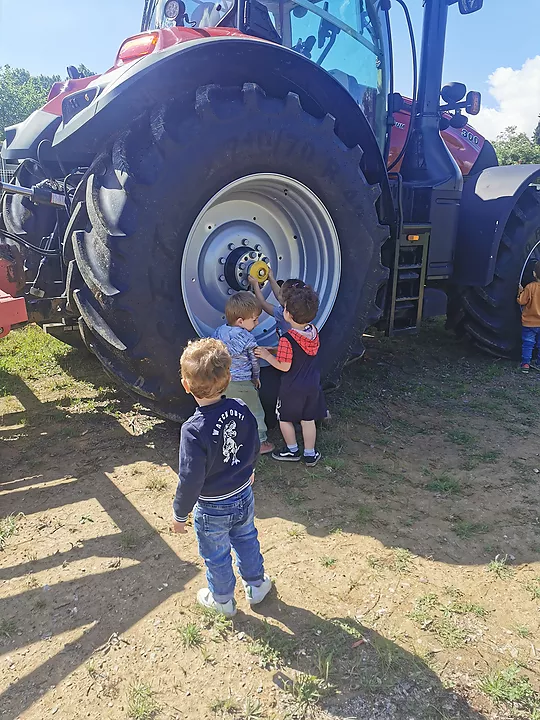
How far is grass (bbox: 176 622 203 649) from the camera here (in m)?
1.88

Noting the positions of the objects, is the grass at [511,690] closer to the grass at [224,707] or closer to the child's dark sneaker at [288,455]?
the grass at [224,707]

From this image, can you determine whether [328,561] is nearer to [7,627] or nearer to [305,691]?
[305,691]

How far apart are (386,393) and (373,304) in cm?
91

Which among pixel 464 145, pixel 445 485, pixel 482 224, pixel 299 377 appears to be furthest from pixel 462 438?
pixel 464 145

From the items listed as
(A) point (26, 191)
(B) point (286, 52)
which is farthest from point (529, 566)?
(A) point (26, 191)

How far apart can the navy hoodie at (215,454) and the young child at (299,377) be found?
1.02m

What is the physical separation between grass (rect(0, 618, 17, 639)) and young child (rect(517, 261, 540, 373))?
14.1ft

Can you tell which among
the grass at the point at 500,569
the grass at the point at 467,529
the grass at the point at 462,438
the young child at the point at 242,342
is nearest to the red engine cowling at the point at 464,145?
the grass at the point at 462,438

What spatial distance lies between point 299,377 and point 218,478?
123cm

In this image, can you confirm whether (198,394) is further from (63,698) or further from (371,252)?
(371,252)

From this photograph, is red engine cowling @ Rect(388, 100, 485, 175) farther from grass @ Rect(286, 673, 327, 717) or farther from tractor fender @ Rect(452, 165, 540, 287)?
grass @ Rect(286, 673, 327, 717)

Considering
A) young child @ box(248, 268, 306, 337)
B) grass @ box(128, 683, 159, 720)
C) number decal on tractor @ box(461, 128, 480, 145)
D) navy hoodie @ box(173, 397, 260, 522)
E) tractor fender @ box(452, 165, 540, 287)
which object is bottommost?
grass @ box(128, 683, 159, 720)

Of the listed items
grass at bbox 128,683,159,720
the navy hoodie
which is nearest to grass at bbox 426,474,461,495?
the navy hoodie

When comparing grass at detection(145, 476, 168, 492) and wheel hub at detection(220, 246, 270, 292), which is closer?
grass at detection(145, 476, 168, 492)
